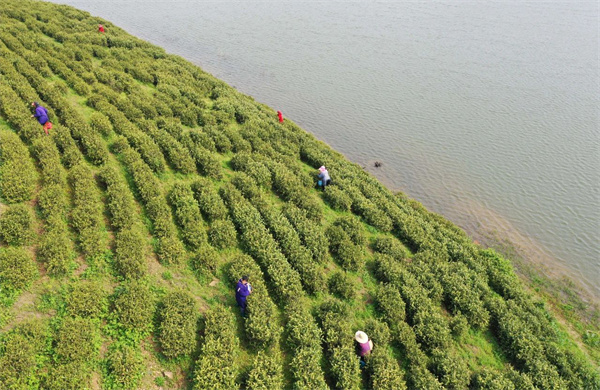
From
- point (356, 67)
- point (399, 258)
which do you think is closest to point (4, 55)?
point (399, 258)

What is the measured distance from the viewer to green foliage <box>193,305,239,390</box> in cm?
1037

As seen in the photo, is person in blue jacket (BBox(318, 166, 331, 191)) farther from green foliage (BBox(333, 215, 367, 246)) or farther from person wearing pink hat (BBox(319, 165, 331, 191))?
green foliage (BBox(333, 215, 367, 246))

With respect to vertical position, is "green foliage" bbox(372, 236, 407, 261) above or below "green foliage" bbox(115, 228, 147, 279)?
above

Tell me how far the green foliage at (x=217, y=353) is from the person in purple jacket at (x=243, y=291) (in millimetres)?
535

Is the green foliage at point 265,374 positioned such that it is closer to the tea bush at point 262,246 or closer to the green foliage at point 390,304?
the tea bush at point 262,246

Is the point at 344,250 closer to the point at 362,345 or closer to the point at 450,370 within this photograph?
the point at 362,345

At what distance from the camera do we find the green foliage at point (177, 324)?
11.0 m

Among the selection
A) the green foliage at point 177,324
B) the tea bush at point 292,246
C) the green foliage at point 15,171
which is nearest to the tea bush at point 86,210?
the green foliage at point 15,171

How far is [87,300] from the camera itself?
11.2 m

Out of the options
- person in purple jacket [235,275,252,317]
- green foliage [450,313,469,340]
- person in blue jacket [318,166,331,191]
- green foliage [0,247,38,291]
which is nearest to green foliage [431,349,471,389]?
green foliage [450,313,469,340]

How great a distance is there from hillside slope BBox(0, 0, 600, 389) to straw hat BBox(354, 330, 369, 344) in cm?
31

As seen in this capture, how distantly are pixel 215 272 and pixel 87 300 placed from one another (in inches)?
185

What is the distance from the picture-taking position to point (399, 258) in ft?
59.3

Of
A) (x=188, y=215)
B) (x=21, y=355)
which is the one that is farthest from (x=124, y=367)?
(x=188, y=215)
